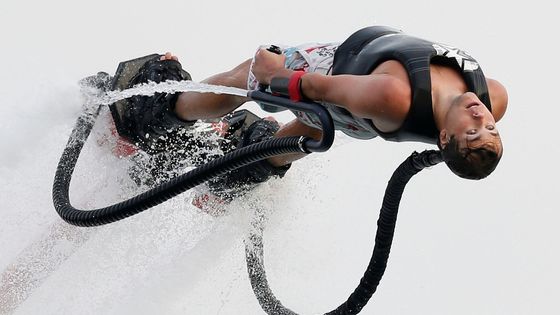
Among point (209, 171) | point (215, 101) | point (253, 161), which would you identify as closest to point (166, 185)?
point (209, 171)

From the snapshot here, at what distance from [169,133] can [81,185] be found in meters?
0.40

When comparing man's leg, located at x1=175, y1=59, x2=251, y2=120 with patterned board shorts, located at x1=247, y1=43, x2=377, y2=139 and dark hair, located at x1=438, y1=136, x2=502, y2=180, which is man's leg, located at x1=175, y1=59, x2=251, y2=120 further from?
dark hair, located at x1=438, y1=136, x2=502, y2=180

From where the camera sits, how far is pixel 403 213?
173 inches

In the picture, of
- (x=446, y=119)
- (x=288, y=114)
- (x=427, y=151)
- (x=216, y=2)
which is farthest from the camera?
(x=216, y=2)

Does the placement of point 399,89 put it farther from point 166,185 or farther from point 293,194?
point 293,194

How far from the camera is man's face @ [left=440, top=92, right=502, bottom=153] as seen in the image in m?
2.43

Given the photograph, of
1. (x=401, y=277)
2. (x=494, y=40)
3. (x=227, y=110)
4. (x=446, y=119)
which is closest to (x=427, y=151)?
(x=446, y=119)

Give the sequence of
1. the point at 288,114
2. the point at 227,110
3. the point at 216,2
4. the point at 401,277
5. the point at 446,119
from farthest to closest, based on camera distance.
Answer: the point at 216,2, the point at 288,114, the point at 401,277, the point at 227,110, the point at 446,119

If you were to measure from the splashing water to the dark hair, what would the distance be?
0.79m

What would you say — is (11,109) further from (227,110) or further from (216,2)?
(216,2)

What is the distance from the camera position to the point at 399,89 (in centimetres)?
250

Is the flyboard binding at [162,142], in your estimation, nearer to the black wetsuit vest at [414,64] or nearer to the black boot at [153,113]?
the black boot at [153,113]

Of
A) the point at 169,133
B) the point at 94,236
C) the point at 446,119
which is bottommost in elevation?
the point at 94,236

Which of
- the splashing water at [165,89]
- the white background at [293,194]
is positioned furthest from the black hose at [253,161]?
the white background at [293,194]
